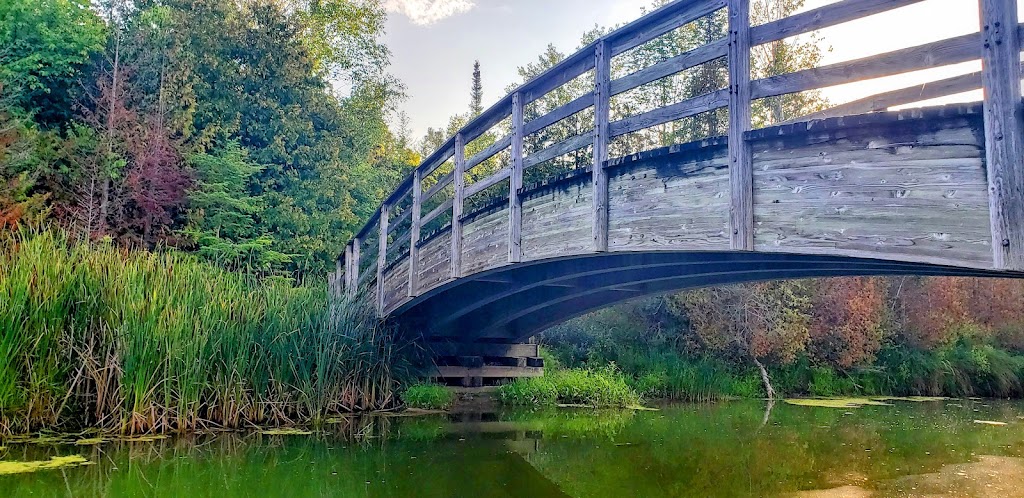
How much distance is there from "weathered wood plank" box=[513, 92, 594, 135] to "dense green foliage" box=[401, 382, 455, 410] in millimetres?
4227

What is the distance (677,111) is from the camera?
428 cm

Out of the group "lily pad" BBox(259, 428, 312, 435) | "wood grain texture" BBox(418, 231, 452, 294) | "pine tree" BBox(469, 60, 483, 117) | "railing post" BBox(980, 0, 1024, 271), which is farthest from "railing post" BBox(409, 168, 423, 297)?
"pine tree" BBox(469, 60, 483, 117)

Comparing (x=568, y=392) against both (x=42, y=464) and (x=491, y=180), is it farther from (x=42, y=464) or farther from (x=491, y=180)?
(x=42, y=464)

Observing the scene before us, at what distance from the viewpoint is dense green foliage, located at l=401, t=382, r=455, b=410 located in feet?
28.3

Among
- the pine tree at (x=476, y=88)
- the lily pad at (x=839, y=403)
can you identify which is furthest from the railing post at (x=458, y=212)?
the pine tree at (x=476, y=88)

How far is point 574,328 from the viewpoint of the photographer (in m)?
13.6

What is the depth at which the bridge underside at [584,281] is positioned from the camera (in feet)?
14.7

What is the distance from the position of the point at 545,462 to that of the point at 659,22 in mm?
3215

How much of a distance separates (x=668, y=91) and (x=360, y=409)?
11186mm

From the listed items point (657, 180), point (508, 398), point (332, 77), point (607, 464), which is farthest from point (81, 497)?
point (332, 77)

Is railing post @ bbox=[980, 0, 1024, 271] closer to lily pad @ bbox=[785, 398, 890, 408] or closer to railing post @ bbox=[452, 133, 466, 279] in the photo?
railing post @ bbox=[452, 133, 466, 279]

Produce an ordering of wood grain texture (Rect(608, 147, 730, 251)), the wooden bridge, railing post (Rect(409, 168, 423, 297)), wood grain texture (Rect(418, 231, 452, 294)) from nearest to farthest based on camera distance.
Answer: the wooden bridge < wood grain texture (Rect(608, 147, 730, 251)) < wood grain texture (Rect(418, 231, 452, 294)) < railing post (Rect(409, 168, 423, 297))

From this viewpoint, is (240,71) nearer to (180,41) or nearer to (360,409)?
(180,41)

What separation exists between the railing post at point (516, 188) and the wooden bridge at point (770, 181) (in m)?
0.02
